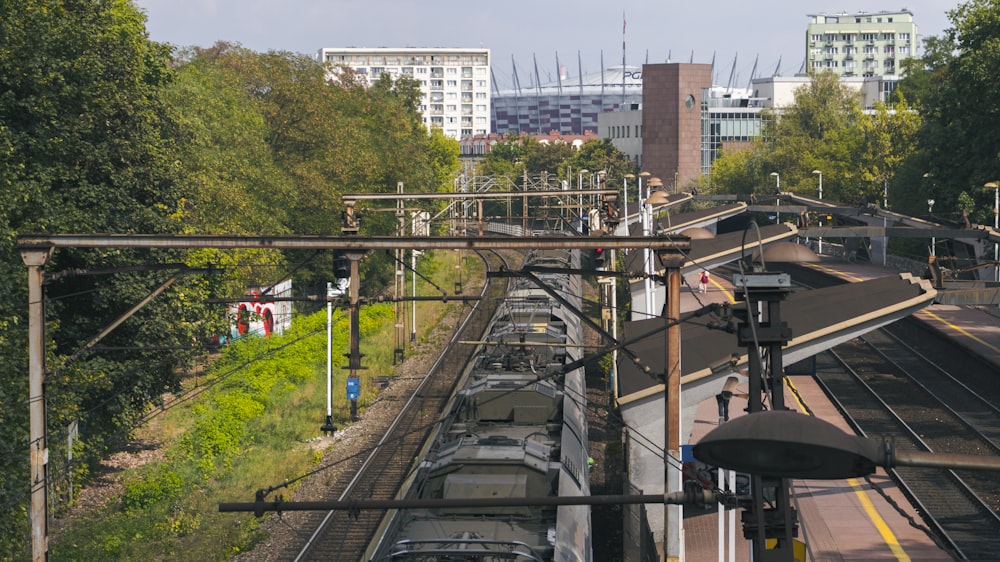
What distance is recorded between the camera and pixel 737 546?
71.2 ft

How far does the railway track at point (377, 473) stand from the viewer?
69.8 ft

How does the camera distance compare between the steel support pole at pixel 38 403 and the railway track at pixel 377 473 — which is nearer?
the steel support pole at pixel 38 403

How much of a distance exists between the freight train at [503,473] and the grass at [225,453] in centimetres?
317

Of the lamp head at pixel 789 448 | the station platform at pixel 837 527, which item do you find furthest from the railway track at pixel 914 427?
the lamp head at pixel 789 448

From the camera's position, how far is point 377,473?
26703mm

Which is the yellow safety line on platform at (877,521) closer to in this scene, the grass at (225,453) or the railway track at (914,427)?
the railway track at (914,427)

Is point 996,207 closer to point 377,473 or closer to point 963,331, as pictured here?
point 963,331

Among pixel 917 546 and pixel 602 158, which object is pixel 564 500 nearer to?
pixel 917 546

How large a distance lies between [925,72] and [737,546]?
8477cm

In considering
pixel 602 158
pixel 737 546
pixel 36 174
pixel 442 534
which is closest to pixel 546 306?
pixel 737 546

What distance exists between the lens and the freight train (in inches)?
530

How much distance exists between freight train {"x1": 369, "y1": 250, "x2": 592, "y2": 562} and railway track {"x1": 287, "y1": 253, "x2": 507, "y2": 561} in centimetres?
83

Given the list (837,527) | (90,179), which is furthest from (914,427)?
(90,179)

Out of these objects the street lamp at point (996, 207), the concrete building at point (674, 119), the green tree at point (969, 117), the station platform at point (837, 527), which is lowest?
the station platform at point (837, 527)
